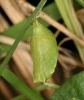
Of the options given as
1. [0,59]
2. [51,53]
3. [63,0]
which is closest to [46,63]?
[51,53]

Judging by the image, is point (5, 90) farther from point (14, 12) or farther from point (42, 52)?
point (42, 52)

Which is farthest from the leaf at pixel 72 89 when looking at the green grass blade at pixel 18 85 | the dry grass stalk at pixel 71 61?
the dry grass stalk at pixel 71 61

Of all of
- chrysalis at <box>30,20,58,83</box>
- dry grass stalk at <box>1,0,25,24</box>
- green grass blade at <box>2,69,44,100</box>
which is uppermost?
chrysalis at <box>30,20,58,83</box>

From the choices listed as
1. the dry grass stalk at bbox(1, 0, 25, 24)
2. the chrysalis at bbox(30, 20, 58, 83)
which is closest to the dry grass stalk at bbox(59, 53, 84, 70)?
the dry grass stalk at bbox(1, 0, 25, 24)

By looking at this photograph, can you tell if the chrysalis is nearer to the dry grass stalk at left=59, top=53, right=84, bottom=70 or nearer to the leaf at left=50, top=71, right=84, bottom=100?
the leaf at left=50, top=71, right=84, bottom=100

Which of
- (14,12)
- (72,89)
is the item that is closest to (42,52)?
(72,89)
